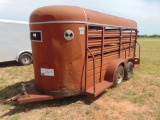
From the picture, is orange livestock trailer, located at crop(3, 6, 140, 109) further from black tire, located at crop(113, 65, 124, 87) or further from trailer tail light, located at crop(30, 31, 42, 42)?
black tire, located at crop(113, 65, 124, 87)

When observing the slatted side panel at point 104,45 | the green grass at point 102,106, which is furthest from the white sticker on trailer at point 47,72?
the slatted side panel at point 104,45

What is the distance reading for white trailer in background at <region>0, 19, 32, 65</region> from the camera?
926cm

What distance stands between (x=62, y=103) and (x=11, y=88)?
7.62 feet

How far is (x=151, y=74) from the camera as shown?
8016 millimetres

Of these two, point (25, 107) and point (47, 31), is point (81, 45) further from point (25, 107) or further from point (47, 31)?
point (25, 107)

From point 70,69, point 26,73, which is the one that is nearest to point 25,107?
point 70,69

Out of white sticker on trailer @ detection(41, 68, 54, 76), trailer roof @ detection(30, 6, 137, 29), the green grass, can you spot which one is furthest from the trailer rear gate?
white sticker on trailer @ detection(41, 68, 54, 76)

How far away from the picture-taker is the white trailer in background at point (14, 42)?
30.4 ft

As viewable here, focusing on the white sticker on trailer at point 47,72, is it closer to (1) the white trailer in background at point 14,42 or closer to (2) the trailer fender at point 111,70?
(2) the trailer fender at point 111,70

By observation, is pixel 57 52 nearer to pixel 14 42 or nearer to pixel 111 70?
pixel 111 70

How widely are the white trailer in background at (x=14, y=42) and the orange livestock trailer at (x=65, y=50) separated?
531 centimetres

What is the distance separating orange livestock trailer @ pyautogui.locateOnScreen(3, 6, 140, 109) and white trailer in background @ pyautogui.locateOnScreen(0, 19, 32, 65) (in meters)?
5.31

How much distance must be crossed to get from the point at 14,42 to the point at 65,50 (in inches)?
250

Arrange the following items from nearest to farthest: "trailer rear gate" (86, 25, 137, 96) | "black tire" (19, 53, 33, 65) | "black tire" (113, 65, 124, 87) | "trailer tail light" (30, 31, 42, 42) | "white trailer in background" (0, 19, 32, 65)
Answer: "trailer tail light" (30, 31, 42, 42)
"trailer rear gate" (86, 25, 137, 96)
"black tire" (113, 65, 124, 87)
"white trailer in background" (0, 19, 32, 65)
"black tire" (19, 53, 33, 65)
